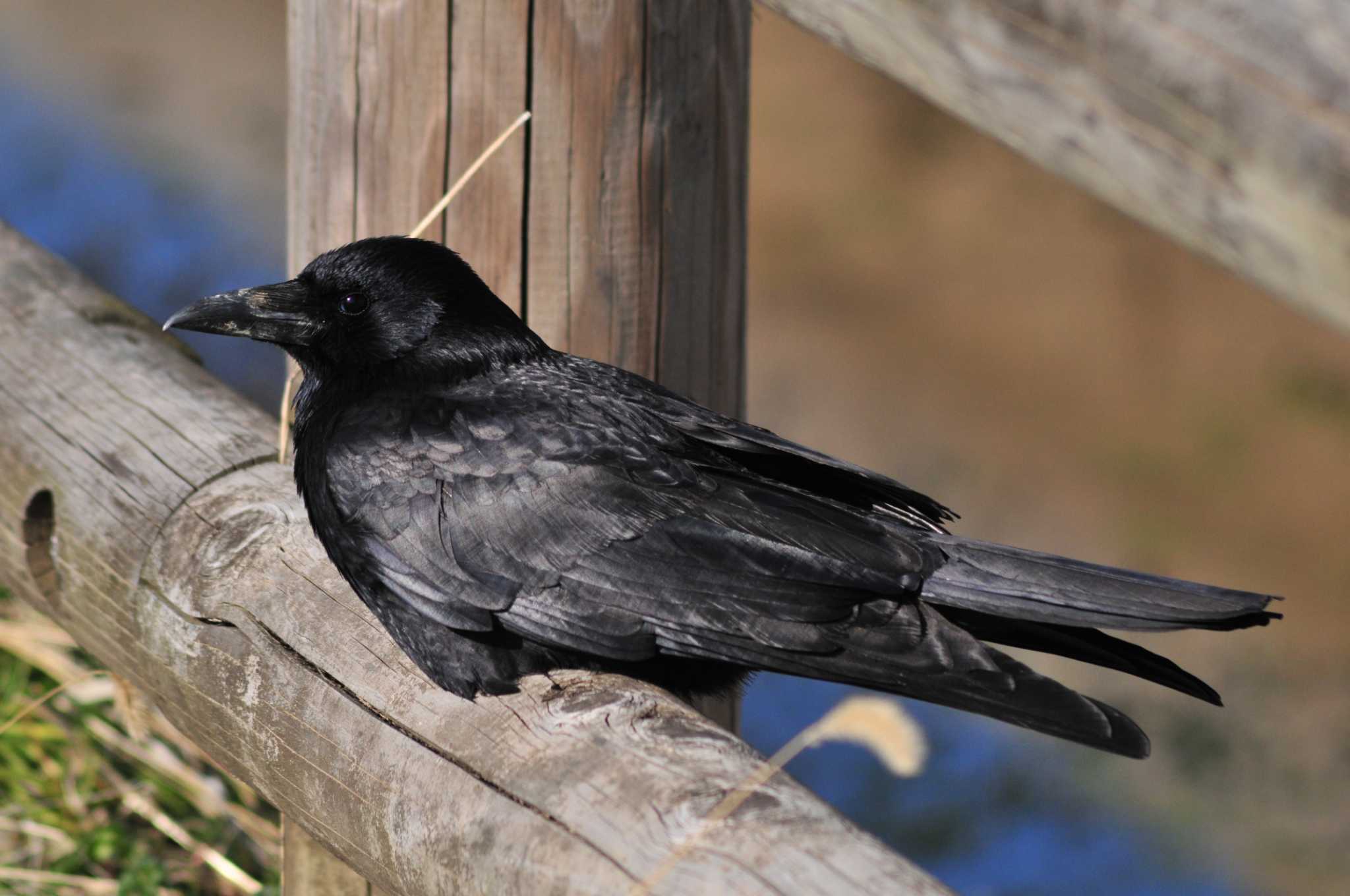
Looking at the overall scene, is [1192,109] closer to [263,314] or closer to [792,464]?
[792,464]

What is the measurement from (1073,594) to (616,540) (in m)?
A: 0.58

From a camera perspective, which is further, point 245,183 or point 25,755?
point 245,183

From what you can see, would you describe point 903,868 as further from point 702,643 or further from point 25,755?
point 25,755

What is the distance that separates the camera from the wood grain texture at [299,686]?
4.80ft

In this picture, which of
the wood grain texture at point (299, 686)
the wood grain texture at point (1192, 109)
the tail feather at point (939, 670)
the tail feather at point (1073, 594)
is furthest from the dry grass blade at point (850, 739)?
the wood grain texture at point (1192, 109)

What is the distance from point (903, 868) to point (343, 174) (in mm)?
1585

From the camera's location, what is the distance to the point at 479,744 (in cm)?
171

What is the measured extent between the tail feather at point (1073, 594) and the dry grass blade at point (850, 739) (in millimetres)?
329

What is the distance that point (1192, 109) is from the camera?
3.26ft

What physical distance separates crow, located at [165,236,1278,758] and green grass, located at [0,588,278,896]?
124cm

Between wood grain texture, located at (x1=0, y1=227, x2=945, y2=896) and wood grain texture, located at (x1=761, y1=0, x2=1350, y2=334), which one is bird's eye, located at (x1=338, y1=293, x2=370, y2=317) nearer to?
wood grain texture, located at (x1=0, y1=227, x2=945, y2=896)

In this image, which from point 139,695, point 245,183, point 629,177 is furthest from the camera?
point 245,183

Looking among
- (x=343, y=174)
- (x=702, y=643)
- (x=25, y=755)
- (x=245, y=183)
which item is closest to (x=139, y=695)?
(x=25, y=755)

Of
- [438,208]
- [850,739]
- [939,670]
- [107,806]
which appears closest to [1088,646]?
[939,670]
